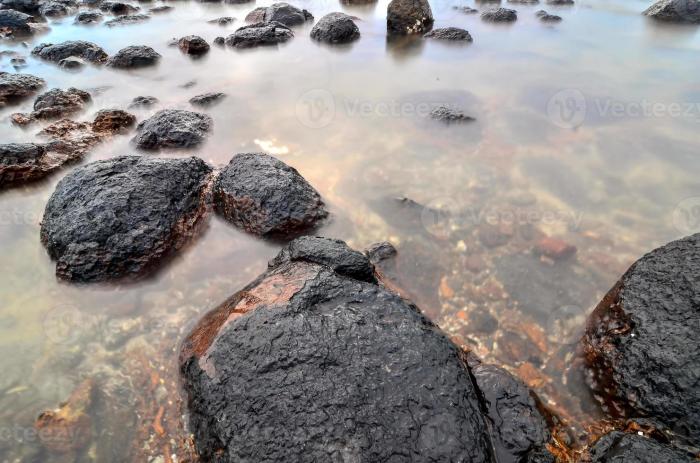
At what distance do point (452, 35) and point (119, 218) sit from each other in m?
9.97

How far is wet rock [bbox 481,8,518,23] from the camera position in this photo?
13.0m

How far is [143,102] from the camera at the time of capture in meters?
8.41

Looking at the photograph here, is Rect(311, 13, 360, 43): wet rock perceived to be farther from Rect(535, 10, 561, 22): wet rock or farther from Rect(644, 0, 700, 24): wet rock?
Rect(644, 0, 700, 24): wet rock

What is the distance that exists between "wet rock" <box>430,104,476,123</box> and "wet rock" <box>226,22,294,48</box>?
5.85 m

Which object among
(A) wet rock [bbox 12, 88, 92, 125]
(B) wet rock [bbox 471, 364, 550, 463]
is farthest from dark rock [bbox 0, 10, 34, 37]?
(B) wet rock [bbox 471, 364, 550, 463]

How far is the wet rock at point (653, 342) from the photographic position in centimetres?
325

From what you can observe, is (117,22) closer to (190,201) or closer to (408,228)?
(190,201)

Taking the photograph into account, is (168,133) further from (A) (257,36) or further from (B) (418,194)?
(A) (257,36)

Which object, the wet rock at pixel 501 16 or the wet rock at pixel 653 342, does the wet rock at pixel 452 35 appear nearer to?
the wet rock at pixel 501 16

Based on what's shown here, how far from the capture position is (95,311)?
14.3ft

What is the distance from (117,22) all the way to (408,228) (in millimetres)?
12978

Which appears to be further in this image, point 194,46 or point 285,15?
point 285,15

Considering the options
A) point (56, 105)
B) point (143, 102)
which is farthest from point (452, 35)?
point (56, 105)

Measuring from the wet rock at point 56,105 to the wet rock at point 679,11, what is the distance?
1560 cm
